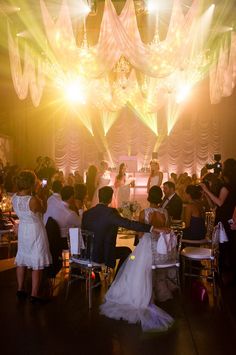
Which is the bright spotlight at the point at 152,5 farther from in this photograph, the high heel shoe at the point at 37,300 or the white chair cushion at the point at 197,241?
the high heel shoe at the point at 37,300

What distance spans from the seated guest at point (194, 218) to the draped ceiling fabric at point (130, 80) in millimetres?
2774

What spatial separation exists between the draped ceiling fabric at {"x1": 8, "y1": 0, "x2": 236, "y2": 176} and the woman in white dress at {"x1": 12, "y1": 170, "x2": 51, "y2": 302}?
3496 mm

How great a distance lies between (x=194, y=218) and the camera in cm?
520

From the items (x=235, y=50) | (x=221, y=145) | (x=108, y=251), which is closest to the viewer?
(x=108, y=251)

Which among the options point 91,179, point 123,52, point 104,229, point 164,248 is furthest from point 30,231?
point 91,179

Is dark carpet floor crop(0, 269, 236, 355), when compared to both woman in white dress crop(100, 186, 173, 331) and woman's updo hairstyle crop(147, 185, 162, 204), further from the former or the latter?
woman's updo hairstyle crop(147, 185, 162, 204)

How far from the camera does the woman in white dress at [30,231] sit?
415 cm

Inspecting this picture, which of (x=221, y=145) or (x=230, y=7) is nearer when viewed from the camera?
(x=230, y=7)

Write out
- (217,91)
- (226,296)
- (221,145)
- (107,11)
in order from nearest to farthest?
(226,296) < (107,11) < (217,91) < (221,145)

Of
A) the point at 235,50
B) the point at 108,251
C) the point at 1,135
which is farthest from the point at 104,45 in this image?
the point at 1,135

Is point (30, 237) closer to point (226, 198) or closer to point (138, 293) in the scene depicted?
point (138, 293)

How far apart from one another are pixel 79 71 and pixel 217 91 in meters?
3.40

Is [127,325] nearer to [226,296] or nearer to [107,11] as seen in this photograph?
[226,296]

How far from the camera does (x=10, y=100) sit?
1490 centimetres
